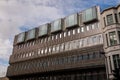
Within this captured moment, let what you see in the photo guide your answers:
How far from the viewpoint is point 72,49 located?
45.2m

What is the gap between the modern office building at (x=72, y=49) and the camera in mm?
34406

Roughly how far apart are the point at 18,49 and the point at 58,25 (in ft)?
69.1

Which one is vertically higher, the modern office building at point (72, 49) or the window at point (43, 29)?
the window at point (43, 29)

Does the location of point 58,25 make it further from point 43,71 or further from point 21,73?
point 21,73

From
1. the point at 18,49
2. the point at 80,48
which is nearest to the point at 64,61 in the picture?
the point at 80,48

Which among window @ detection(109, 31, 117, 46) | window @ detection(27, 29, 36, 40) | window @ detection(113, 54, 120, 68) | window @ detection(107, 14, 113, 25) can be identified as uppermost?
window @ detection(27, 29, 36, 40)

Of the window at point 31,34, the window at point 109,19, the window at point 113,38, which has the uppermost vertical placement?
the window at point 31,34

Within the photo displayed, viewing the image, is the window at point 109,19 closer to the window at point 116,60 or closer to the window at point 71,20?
the window at point 116,60

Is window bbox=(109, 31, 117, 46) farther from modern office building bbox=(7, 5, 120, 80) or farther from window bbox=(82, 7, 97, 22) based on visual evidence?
window bbox=(82, 7, 97, 22)

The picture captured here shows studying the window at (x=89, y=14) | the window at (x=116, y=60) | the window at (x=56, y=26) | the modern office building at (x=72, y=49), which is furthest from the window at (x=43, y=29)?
the window at (x=116, y=60)

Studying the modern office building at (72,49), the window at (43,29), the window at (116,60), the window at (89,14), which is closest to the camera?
the window at (116,60)

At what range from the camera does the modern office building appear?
113ft

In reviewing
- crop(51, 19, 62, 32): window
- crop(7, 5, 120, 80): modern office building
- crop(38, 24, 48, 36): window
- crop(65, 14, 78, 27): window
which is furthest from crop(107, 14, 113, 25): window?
crop(38, 24, 48, 36): window

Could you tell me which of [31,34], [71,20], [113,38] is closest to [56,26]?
[71,20]
